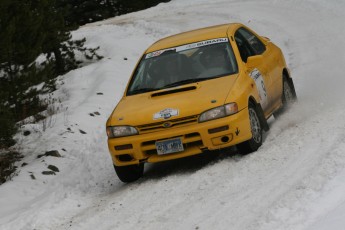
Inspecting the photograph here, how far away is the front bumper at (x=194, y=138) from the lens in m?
7.57

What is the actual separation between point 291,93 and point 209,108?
3456 mm

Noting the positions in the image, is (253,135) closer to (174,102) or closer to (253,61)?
(174,102)

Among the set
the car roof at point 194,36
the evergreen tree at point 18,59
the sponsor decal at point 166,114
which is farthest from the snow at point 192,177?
the car roof at point 194,36

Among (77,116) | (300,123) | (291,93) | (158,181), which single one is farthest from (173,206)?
(77,116)

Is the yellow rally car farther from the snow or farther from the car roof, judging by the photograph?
the snow

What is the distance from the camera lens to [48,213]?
732 cm

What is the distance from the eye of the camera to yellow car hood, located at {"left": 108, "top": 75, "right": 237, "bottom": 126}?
7.66 m

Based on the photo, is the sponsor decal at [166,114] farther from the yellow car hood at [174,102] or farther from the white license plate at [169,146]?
the white license plate at [169,146]

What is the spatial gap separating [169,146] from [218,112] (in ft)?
2.34

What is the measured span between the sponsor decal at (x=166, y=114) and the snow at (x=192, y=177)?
2.41ft

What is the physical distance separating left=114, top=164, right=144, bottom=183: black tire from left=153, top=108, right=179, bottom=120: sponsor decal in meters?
0.88

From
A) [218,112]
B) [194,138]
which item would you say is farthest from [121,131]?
[218,112]

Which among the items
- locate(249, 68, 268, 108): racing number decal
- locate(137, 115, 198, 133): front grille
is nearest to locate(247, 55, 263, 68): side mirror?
locate(249, 68, 268, 108): racing number decal

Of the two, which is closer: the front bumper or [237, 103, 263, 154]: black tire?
the front bumper
